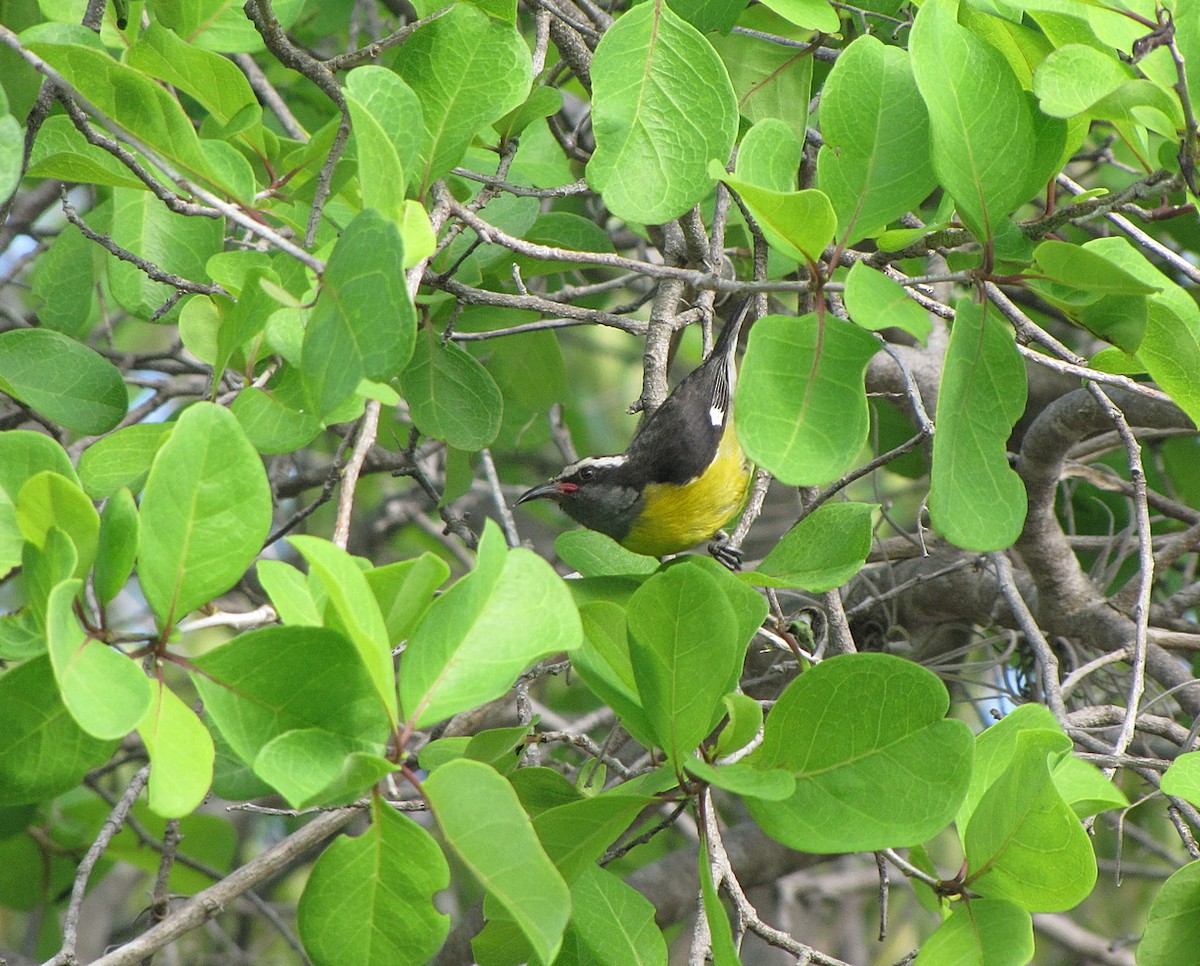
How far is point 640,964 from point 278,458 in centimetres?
275

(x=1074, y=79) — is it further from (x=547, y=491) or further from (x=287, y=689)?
(x=547, y=491)

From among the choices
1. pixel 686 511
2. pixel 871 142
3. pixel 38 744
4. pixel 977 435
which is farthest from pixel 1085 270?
pixel 686 511

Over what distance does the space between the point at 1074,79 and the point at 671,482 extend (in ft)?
7.64

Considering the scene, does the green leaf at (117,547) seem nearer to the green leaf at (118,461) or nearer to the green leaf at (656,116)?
the green leaf at (118,461)

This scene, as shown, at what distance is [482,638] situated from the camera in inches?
51.0

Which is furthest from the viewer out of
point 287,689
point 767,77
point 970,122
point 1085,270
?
point 767,77

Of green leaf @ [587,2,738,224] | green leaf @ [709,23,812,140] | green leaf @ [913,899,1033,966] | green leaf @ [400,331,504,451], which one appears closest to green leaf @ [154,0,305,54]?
green leaf @ [400,331,504,451]

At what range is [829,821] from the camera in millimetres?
1535

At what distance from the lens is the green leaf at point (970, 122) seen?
1584mm

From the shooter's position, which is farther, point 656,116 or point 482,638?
point 656,116

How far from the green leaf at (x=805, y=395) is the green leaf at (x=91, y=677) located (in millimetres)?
830

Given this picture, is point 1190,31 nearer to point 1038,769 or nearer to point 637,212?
point 637,212

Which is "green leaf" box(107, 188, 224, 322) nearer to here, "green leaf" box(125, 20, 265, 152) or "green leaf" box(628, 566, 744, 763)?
"green leaf" box(125, 20, 265, 152)

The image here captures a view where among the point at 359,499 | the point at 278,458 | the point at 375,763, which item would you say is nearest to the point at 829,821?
the point at 375,763
